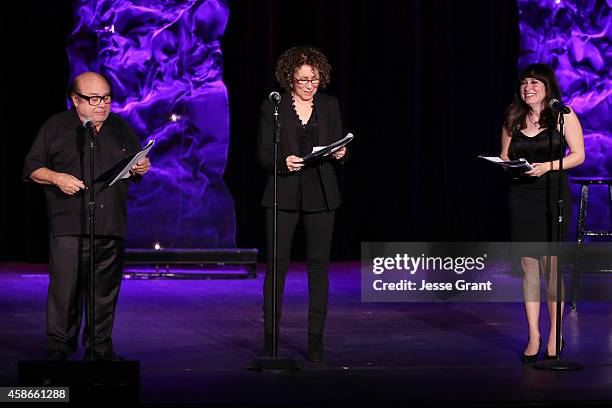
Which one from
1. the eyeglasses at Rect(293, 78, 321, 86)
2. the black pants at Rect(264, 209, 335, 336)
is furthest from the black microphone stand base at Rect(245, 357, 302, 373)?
the eyeglasses at Rect(293, 78, 321, 86)

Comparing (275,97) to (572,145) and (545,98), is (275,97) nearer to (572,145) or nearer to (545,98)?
(545,98)

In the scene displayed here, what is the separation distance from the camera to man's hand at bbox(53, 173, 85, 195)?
187 inches

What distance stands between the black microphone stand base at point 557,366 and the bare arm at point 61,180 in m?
2.20

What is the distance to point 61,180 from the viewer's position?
477 centimetres

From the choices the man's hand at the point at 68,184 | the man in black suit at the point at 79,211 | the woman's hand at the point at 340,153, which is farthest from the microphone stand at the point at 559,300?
the man's hand at the point at 68,184

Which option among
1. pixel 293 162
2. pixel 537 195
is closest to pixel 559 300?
pixel 537 195

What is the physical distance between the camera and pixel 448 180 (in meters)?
9.77

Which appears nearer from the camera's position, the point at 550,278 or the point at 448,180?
the point at 550,278

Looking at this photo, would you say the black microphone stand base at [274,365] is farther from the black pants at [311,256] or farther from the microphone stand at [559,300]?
the microphone stand at [559,300]

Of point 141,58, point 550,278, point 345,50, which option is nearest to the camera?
point 550,278

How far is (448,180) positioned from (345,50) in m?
1.47

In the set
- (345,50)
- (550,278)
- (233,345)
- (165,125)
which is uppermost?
(345,50)

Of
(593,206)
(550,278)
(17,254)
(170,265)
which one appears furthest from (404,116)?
(550,278)

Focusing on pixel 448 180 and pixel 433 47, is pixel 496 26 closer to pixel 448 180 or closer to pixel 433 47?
pixel 433 47
